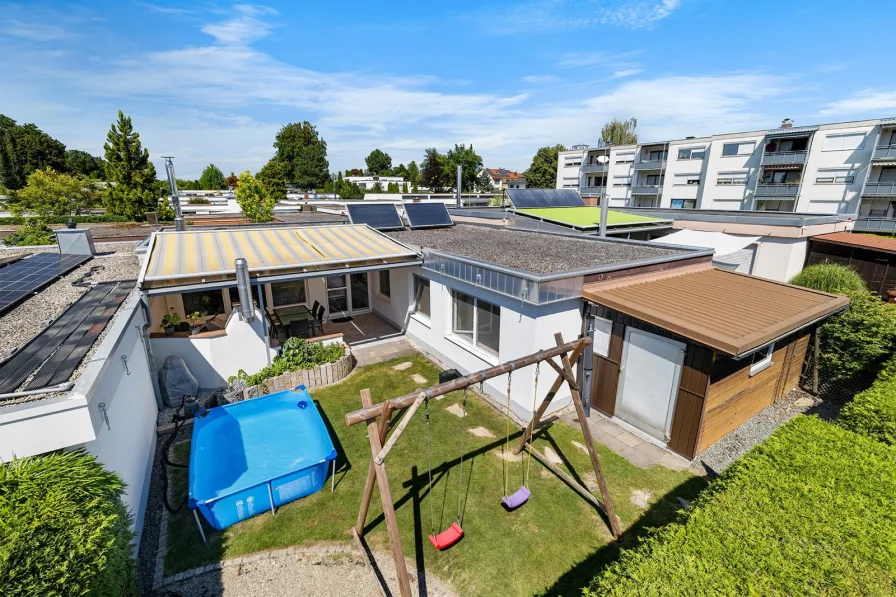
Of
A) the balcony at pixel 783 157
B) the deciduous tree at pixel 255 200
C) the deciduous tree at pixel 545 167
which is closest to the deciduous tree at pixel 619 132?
the deciduous tree at pixel 545 167

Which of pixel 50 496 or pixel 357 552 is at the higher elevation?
pixel 50 496

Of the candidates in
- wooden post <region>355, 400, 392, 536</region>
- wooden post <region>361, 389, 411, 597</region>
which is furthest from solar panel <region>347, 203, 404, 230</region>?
wooden post <region>361, 389, 411, 597</region>

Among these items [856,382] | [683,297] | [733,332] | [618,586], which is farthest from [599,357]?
[856,382]

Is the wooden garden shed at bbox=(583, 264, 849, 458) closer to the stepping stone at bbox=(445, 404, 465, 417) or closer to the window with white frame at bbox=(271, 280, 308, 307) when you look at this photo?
the stepping stone at bbox=(445, 404, 465, 417)

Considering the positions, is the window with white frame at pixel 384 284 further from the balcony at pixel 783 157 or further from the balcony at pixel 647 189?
the balcony at pixel 647 189

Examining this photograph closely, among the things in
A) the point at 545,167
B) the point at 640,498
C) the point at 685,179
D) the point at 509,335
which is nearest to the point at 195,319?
the point at 509,335

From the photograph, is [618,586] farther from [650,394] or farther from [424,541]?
[650,394]
